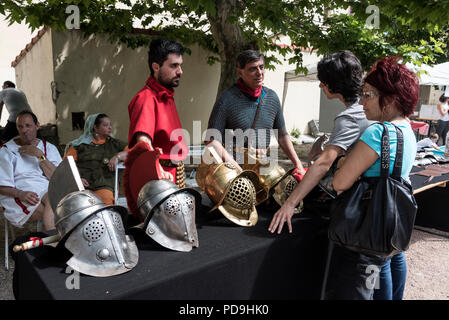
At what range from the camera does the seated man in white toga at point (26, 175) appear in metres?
3.05

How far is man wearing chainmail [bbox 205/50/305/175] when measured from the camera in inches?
96.3

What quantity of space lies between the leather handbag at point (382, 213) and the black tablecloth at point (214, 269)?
1.23ft

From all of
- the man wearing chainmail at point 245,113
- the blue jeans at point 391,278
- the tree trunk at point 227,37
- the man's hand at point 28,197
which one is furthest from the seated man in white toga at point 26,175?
the tree trunk at point 227,37

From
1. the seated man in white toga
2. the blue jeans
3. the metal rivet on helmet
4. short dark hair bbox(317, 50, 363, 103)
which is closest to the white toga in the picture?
the seated man in white toga

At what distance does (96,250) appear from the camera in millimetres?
1341

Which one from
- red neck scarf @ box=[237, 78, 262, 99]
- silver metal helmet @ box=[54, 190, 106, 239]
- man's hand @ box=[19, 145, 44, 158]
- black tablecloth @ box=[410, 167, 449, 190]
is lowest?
black tablecloth @ box=[410, 167, 449, 190]

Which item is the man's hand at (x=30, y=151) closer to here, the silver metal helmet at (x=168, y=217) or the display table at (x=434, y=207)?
the silver metal helmet at (x=168, y=217)

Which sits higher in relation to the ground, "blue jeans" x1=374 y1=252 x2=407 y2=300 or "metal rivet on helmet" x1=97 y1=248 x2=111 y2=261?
"metal rivet on helmet" x1=97 y1=248 x2=111 y2=261

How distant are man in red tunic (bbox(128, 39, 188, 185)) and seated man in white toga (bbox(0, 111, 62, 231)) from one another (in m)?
1.63

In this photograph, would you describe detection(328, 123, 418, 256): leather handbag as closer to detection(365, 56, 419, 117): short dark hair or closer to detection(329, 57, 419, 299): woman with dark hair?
detection(329, 57, 419, 299): woman with dark hair

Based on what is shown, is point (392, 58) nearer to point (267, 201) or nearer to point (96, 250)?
point (267, 201)

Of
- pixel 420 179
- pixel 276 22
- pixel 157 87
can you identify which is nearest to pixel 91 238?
pixel 157 87

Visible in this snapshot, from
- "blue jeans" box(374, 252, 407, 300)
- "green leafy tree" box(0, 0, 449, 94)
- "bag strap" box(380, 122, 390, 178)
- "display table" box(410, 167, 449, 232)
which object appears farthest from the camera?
"display table" box(410, 167, 449, 232)

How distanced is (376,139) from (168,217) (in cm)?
99
